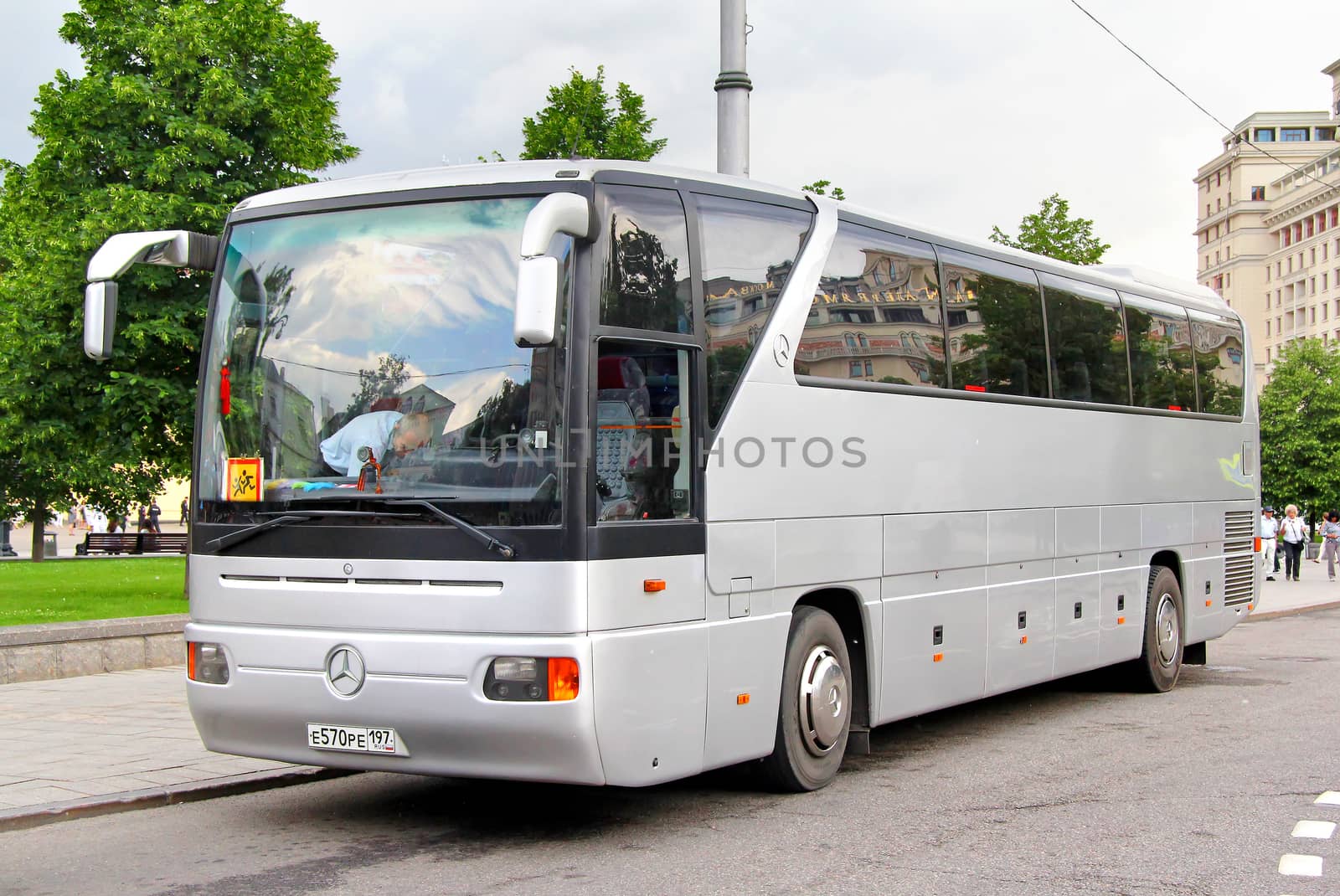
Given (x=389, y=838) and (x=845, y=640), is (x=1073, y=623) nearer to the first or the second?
(x=845, y=640)

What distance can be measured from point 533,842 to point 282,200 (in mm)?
3483

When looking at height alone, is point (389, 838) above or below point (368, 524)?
below

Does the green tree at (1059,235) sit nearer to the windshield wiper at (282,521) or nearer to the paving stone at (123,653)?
the paving stone at (123,653)

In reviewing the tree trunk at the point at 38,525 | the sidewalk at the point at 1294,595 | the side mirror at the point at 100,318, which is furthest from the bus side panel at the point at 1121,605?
the tree trunk at the point at 38,525

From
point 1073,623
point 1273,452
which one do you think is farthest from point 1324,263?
point 1073,623

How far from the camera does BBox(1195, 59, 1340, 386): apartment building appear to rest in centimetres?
12731

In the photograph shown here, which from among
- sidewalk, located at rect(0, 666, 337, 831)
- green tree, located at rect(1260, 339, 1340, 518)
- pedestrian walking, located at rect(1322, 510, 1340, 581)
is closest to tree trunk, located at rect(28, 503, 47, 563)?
sidewalk, located at rect(0, 666, 337, 831)

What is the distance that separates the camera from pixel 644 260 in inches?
Result: 286

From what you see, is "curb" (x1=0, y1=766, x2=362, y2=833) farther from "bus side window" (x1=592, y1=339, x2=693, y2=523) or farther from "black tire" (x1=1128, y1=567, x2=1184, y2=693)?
"black tire" (x1=1128, y1=567, x2=1184, y2=693)

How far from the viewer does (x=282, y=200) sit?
7660mm

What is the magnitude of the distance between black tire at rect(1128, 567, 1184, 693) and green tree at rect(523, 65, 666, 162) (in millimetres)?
9567

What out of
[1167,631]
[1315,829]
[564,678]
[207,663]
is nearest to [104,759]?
[207,663]

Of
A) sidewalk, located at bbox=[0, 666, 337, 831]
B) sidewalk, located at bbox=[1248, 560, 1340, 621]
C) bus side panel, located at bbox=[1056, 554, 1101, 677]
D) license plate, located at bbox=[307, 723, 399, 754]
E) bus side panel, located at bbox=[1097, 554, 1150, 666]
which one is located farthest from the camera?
sidewalk, located at bbox=[1248, 560, 1340, 621]

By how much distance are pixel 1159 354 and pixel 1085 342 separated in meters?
1.76
